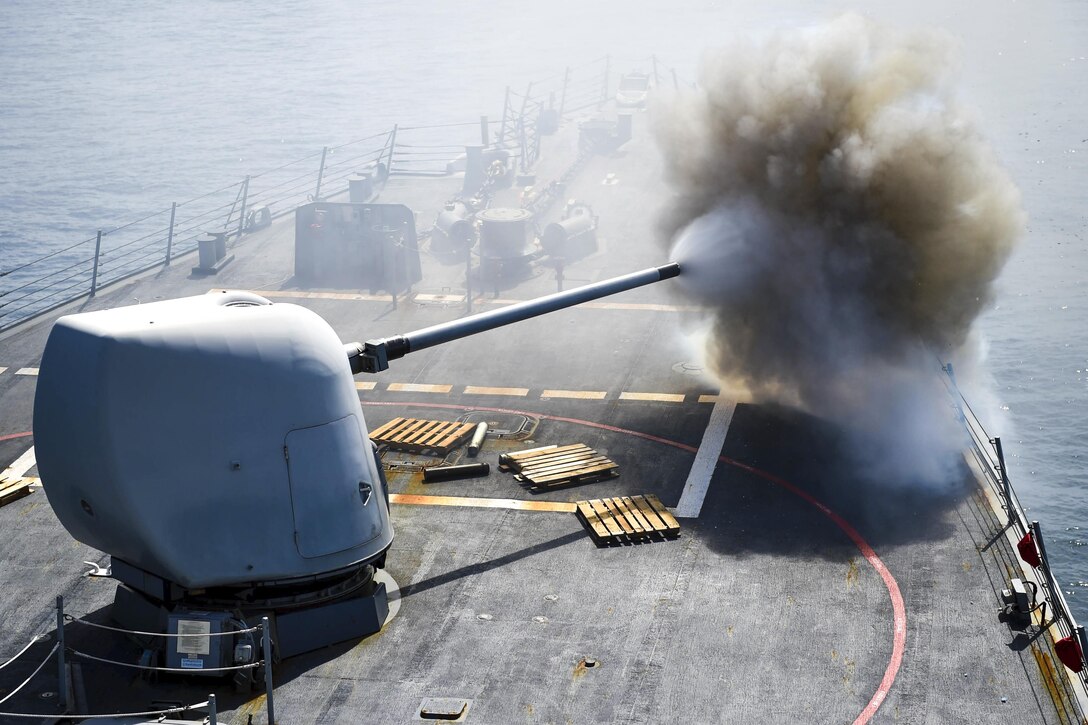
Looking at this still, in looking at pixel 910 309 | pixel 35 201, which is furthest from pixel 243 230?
pixel 35 201

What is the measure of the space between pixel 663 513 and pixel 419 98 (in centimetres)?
8094

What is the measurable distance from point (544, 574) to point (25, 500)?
931 cm

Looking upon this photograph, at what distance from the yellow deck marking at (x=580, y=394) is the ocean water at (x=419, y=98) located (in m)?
8.68

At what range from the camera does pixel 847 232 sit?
2436cm

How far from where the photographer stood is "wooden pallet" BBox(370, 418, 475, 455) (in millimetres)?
22750

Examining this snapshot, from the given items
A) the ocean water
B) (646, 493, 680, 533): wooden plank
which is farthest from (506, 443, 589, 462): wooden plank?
the ocean water

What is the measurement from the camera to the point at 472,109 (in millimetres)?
92000

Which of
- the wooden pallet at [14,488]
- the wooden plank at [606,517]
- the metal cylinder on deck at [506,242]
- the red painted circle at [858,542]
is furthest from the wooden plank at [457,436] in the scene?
the metal cylinder on deck at [506,242]

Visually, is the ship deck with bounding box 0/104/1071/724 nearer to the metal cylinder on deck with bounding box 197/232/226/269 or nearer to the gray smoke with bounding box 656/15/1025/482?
the gray smoke with bounding box 656/15/1025/482

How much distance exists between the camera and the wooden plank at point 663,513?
769 inches

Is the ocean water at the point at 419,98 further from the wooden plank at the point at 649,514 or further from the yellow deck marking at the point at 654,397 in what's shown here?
the wooden plank at the point at 649,514

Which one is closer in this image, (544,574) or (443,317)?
(544,574)

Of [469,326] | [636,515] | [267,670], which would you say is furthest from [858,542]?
[267,670]

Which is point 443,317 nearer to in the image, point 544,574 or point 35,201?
point 544,574
